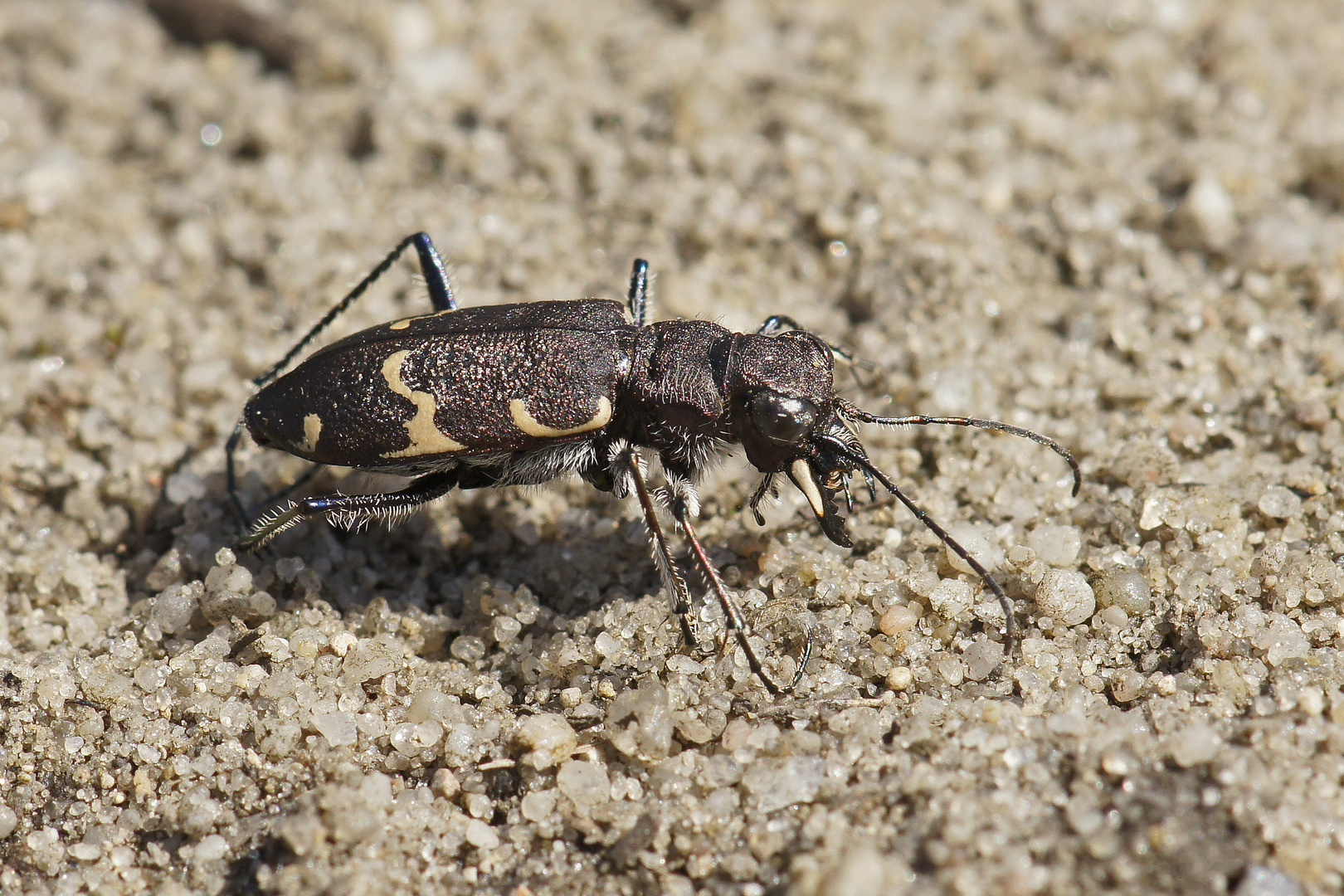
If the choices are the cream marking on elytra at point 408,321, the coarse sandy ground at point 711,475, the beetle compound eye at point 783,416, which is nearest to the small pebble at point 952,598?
the coarse sandy ground at point 711,475

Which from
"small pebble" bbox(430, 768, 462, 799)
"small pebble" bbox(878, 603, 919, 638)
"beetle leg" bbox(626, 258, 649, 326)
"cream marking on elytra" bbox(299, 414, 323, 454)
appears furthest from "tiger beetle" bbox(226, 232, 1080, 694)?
"small pebble" bbox(430, 768, 462, 799)

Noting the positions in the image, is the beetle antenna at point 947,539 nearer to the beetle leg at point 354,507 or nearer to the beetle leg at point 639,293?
the beetle leg at point 639,293

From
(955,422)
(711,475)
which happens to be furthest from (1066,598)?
(711,475)

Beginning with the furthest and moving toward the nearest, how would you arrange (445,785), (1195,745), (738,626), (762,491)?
(762,491) < (738,626) < (445,785) < (1195,745)

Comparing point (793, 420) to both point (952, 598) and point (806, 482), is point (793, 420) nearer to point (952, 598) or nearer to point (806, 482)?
point (806, 482)

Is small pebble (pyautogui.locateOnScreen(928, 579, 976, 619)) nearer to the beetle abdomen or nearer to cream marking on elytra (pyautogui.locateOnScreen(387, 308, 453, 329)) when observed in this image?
the beetle abdomen
